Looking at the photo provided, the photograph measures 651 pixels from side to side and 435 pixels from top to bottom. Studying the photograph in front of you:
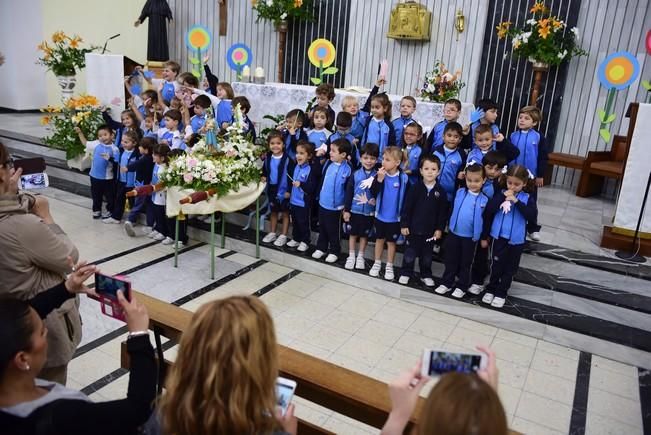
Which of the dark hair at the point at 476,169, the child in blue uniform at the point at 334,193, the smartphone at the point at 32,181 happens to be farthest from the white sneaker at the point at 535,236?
the smartphone at the point at 32,181

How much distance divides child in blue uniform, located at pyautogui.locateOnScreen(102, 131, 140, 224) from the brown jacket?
3862 mm

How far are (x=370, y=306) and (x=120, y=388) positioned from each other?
6.84 ft

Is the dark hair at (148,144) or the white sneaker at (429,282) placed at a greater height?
the dark hair at (148,144)

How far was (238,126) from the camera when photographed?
5.16 meters

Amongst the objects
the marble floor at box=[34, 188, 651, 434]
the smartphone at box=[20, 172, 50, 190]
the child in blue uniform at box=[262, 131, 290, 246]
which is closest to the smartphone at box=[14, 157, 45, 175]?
the smartphone at box=[20, 172, 50, 190]

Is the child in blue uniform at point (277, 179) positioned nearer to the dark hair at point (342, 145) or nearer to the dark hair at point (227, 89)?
the dark hair at point (342, 145)

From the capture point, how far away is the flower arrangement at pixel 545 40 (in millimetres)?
7102

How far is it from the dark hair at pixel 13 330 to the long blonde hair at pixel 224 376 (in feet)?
1.34

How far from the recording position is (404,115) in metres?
5.52

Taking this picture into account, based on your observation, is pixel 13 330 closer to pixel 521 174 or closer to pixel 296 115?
pixel 521 174

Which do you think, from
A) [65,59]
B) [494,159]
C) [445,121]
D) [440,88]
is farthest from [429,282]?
[65,59]

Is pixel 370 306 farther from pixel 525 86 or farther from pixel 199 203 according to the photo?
pixel 525 86

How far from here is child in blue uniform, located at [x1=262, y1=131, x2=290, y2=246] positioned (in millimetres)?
5469

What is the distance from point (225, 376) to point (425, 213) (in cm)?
355
